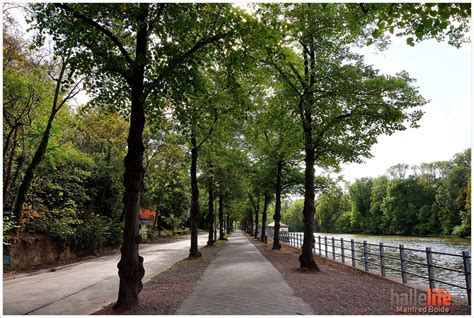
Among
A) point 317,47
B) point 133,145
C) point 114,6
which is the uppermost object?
point 317,47

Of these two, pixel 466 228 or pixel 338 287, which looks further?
pixel 466 228

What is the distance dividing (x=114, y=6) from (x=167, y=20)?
100 centimetres

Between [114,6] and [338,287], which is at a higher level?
[114,6]

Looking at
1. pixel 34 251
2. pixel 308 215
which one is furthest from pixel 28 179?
pixel 308 215

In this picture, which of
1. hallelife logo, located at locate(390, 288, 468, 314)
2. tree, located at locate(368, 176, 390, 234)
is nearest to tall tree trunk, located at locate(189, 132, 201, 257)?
hallelife logo, located at locate(390, 288, 468, 314)

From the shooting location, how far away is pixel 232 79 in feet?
30.0

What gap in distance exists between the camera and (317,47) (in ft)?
46.1

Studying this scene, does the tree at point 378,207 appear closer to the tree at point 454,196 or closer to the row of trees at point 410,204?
the row of trees at point 410,204

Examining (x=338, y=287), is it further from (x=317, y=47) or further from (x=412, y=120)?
(x=317, y=47)

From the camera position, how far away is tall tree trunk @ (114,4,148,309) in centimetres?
732

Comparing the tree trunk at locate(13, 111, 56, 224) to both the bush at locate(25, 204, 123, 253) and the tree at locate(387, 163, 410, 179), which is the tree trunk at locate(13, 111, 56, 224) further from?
the tree at locate(387, 163, 410, 179)

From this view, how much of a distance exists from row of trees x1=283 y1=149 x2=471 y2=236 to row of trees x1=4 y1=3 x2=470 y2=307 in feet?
108

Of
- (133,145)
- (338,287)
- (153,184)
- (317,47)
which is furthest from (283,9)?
(153,184)

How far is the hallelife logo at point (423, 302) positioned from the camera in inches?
284
